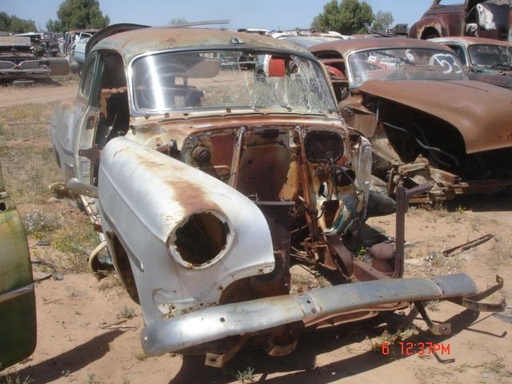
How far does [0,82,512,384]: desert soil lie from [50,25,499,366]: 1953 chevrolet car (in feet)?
0.89

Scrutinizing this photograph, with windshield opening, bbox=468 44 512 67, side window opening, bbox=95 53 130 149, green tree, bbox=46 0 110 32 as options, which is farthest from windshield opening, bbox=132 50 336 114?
green tree, bbox=46 0 110 32

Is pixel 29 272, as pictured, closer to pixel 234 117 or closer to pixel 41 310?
pixel 41 310

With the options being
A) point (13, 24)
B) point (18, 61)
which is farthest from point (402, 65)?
point (13, 24)

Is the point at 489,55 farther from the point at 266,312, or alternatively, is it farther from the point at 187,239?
the point at 266,312

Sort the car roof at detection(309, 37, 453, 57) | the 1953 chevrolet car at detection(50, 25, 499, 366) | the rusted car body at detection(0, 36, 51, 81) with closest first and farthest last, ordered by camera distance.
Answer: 1. the 1953 chevrolet car at detection(50, 25, 499, 366)
2. the car roof at detection(309, 37, 453, 57)
3. the rusted car body at detection(0, 36, 51, 81)

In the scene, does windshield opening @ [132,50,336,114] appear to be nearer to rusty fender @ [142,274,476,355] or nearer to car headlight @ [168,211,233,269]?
car headlight @ [168,211,233,269]

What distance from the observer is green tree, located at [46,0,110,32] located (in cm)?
5178

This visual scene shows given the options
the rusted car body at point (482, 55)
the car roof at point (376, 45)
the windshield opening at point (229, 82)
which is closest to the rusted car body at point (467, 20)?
the rusted car body at point (482, 55)

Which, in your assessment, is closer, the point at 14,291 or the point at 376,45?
the point at 14,291

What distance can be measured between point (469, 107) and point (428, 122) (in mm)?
889

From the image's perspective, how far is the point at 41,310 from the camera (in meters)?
3.81

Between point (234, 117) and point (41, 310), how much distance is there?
6.04ft

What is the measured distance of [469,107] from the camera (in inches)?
216
